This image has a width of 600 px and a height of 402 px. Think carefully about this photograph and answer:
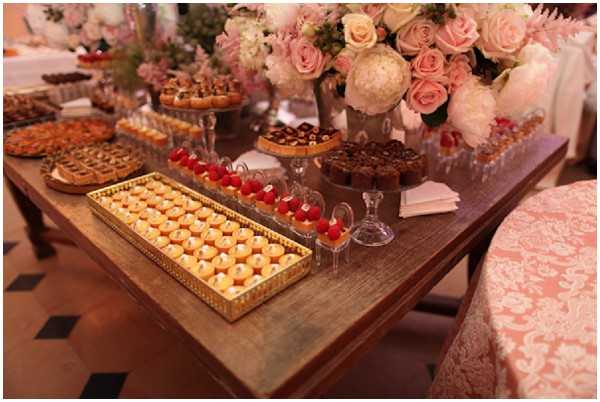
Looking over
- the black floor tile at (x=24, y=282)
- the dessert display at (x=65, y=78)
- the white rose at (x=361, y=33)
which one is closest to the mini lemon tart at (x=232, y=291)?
the white rose at (x=361, y=33)

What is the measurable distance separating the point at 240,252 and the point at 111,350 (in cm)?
145

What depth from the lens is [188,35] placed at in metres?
2.33

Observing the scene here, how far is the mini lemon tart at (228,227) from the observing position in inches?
52.8

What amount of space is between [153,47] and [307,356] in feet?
6.81

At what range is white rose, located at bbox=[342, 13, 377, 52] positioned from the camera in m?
1.26

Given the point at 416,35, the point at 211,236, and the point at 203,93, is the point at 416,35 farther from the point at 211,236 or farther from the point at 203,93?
the point at 203,93

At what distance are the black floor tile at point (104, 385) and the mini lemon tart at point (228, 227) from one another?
1.19m

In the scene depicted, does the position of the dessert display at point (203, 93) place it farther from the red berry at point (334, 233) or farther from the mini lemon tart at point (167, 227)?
the red berry at point (334, 233)

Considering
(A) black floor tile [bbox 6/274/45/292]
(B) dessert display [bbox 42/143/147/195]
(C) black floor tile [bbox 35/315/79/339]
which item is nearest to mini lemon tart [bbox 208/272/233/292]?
(B) dessert display [bbox 42/143/147/195]

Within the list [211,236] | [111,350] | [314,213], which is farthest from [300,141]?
[111,350]

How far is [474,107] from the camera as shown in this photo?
134 cm

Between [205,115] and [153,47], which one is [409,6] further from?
[153,47]

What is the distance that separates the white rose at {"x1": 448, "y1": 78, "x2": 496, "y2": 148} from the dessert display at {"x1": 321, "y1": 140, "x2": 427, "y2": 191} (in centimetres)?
16

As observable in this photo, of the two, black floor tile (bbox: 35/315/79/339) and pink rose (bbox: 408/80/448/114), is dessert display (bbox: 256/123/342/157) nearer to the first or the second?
pink rose (bbox: 408/80/448/114)
